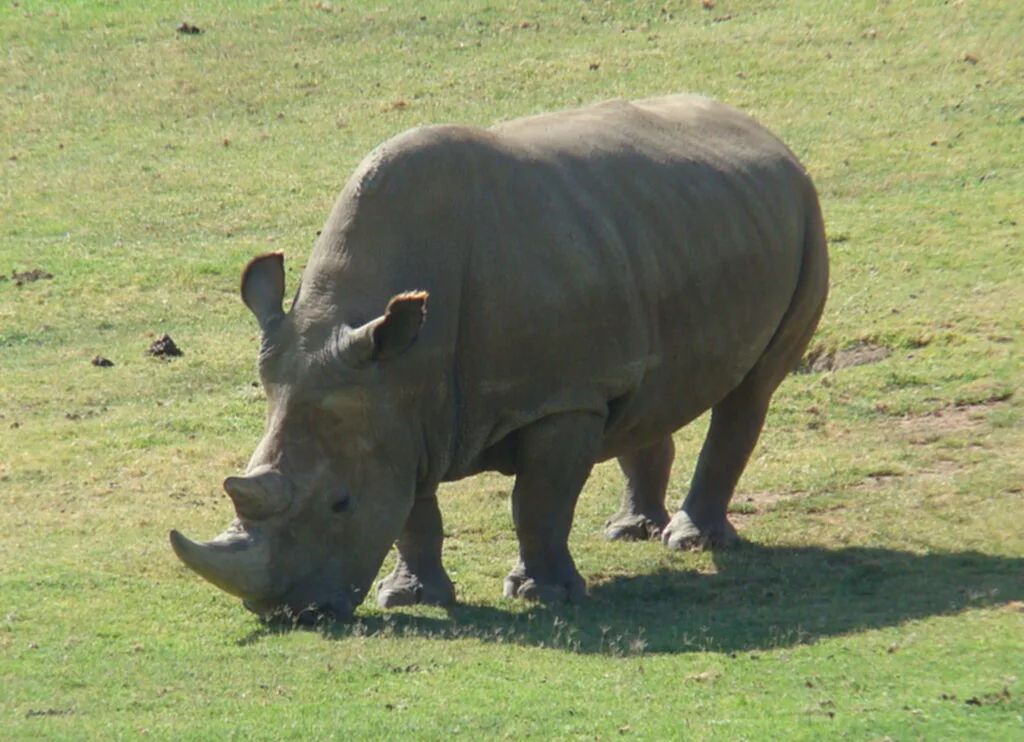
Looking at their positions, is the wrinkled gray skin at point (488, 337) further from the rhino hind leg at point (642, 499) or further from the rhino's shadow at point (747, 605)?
the rhino hind leg at point (642, 499)

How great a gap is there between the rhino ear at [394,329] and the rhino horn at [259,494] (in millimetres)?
757

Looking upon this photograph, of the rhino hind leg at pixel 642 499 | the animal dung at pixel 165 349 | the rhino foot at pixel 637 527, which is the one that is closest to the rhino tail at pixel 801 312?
the rhino hind leg at pixel 642 499

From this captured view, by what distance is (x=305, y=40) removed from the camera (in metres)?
28.6

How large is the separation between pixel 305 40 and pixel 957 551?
61.4ft

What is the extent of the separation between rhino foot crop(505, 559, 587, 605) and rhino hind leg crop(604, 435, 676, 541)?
6.31 ft

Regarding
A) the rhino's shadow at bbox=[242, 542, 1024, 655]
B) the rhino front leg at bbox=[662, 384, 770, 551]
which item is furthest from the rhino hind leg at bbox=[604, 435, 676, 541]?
the rhino's shadow at bbox=[242, 542, 1024, 655]

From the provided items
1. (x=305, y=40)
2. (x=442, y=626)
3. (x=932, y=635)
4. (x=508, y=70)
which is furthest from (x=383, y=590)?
(x=305, y=40)

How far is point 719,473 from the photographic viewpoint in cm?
1260

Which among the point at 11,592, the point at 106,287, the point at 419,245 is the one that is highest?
the point at 419,245

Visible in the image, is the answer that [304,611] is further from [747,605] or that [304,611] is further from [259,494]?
[747,605]

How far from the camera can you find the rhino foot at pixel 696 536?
40.8 ft

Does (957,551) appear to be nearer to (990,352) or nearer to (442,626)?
(442,626)

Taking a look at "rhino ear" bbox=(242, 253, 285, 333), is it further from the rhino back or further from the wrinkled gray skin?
the rhino back

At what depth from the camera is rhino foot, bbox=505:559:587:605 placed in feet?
35.3
